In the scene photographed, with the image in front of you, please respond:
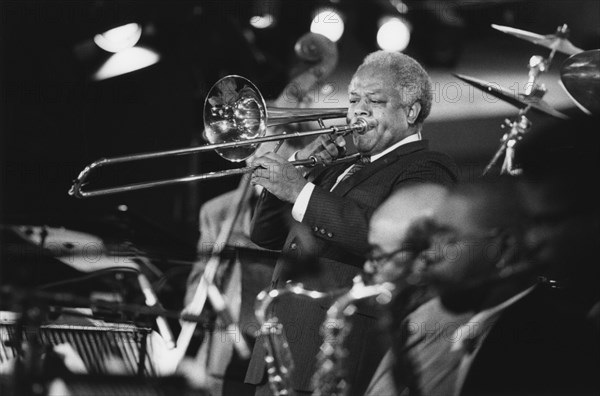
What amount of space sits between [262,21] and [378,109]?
2362 mm

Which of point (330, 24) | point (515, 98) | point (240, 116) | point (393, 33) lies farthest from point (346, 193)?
point (330, 24)

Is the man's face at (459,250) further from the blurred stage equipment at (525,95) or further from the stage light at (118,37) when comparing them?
the stage light at (118,37)

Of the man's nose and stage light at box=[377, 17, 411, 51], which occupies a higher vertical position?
stage light at box=[377, 17, 411, 51]

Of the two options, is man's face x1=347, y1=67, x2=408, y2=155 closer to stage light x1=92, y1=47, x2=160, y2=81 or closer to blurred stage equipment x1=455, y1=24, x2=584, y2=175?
blurred stage equipment x1=455, y1=24, x2=584, y2=175

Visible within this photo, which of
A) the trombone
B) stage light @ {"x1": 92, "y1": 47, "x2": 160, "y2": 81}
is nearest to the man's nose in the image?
the trombone

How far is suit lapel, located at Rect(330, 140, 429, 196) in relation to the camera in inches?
128

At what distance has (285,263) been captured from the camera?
3000 mm

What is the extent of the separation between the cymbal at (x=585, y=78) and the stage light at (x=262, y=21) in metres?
2.77

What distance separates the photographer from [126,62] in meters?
5.46

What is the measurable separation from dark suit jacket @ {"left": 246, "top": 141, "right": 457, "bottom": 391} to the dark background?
5.01ft

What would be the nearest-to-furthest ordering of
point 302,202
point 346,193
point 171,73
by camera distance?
point 302,202
point 346,193
point 171,73

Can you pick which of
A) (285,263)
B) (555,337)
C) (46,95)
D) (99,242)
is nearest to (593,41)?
(555,337)

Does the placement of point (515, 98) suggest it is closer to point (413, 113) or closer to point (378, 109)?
point (413, 113)

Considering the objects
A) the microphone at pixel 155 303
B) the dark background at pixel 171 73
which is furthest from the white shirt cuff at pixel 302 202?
the dark background at pixel 171 73
